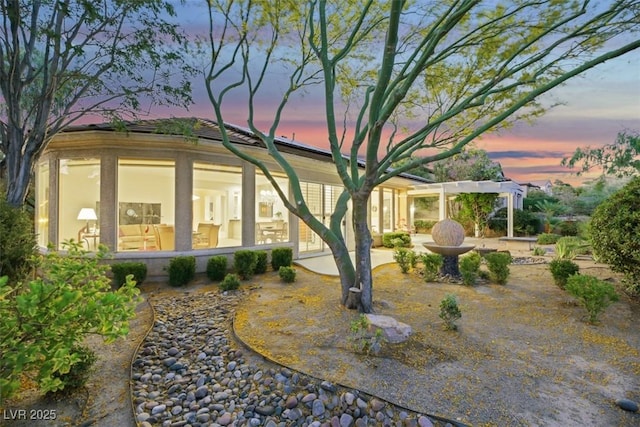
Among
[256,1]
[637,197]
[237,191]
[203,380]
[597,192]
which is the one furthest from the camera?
[597,192]

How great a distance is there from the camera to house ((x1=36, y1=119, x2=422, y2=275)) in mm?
7406

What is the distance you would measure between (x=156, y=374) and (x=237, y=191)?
5863 mm

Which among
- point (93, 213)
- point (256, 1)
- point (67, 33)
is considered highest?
point (256, 1)

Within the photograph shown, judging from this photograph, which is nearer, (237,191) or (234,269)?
(234,269)

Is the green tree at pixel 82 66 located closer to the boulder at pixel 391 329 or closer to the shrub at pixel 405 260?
the boulder at pixel 391 329

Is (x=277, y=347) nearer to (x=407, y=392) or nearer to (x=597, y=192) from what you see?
(x=407, y=392)

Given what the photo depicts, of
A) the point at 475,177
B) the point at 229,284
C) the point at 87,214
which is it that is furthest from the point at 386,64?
the point at 475,177

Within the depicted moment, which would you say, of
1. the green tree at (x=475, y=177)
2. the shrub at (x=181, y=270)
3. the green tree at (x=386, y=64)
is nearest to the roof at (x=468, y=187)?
the green tree at (x=475, y=177)

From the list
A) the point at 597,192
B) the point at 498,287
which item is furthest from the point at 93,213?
the point at 597,192

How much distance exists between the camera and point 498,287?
23.9 feet

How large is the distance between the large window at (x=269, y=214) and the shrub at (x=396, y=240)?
18.0 ft

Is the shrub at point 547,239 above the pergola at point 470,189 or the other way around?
the other way around

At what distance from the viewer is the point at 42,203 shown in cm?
868

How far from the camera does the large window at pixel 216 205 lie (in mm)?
8227
